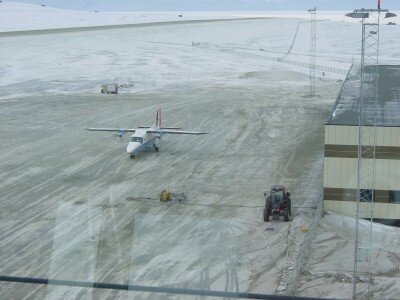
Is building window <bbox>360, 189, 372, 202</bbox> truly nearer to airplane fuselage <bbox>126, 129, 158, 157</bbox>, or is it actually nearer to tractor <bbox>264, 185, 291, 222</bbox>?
tractor <bbox>264, 185, 291, 222</bbox>

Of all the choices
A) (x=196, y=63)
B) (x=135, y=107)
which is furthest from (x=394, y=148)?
(x=196, y=63)

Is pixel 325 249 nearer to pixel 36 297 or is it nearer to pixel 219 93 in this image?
pixel 36 297

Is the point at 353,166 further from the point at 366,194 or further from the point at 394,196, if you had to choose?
the point at 394,196

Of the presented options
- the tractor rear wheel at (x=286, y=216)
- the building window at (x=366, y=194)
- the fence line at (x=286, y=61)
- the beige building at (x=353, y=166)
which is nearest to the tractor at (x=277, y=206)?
the tractor rear wheel at (x=286, y=216)

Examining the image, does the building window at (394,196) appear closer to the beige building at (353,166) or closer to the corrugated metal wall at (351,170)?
the beige building at (353,166)

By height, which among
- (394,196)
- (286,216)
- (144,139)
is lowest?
(286,216)

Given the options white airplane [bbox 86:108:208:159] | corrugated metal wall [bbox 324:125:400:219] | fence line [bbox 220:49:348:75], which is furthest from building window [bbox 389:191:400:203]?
fence line [bbox 220:49:348:75]

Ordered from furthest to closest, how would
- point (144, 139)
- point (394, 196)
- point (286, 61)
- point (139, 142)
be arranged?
point (286, 61)
point (144, 139)
point (139, 142)
point (394, 196)

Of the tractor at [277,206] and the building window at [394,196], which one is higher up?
the building window at [394,196]

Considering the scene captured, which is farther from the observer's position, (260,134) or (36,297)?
(260,134)

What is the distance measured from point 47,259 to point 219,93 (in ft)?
171

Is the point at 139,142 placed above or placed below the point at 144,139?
below

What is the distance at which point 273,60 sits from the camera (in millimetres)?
115812

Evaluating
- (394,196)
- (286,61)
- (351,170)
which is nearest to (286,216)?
(351,170)
